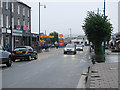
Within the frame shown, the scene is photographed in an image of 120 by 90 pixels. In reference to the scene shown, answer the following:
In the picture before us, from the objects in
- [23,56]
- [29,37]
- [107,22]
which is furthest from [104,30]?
[29,37]

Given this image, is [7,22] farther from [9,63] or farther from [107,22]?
[9,63]

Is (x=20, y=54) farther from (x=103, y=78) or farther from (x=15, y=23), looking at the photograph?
(x=15, y=23)

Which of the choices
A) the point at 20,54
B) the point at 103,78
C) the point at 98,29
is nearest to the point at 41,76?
the point at 103,78

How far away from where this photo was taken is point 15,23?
3806 cm

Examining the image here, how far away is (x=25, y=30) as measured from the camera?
41.5 m

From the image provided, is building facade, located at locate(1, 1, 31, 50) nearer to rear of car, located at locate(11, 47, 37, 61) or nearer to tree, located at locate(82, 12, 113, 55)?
rear of car, located at locate(11, 47, 37, 61)

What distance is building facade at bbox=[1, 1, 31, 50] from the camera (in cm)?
3289

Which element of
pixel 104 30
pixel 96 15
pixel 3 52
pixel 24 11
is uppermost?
pixel 24 11

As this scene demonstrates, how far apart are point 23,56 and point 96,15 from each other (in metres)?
12.1

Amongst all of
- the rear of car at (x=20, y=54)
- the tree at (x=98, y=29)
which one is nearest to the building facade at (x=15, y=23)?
the rear of car at (x=20, y=54)

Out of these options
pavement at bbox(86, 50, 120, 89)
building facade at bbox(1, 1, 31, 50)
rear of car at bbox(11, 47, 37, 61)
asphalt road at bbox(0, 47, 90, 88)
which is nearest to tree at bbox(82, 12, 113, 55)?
rear of car at bbox(11, 47, 37, 61)

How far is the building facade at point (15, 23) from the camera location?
108 feet

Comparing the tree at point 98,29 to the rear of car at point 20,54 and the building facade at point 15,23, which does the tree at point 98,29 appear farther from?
the building facade at point 15,23

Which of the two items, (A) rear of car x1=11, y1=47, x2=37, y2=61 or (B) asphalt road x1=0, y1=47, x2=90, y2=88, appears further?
(A) rear of car x1=11, y1=47, x2=37, y2=61
